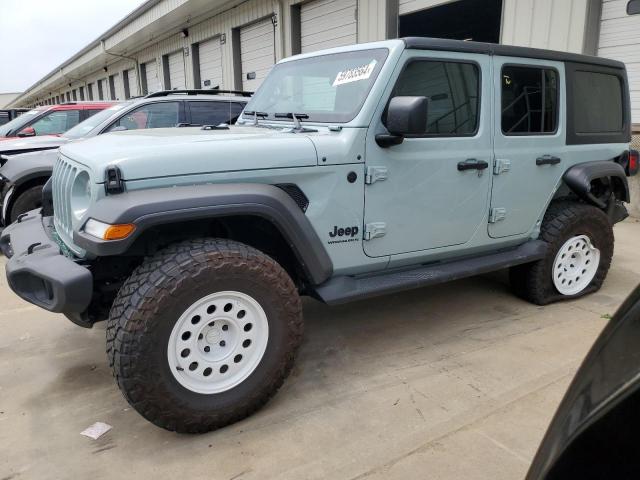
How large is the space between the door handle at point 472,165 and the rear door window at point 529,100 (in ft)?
1.11

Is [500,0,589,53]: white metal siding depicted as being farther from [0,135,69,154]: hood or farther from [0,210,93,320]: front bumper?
[0,210,93,320]: front bumper

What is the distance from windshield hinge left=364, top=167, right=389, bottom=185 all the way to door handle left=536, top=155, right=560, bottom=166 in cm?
147

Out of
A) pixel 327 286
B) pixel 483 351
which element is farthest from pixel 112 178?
pixel 483 351

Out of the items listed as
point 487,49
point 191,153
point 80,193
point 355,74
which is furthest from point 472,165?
point 80,193

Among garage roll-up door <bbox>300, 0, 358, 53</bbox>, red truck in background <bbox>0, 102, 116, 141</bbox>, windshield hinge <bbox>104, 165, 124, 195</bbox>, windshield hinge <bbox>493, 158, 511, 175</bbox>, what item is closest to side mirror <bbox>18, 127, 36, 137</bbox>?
red truck in background <bbox>0, 102, 116, 141</bbox>

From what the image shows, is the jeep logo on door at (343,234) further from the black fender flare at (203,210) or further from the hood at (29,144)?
the hood at (29,144)

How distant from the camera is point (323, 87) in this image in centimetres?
326

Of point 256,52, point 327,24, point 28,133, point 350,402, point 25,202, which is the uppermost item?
point 327,24

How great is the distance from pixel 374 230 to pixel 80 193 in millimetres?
1652

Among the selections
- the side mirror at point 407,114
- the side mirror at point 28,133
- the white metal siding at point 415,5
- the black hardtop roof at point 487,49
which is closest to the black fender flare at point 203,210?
the side mirror at point 407,114

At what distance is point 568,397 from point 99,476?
6.73 ft

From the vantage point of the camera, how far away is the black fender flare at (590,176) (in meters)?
3.87

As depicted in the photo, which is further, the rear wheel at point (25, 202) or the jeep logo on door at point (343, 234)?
the rear wheel at point (25, 202)

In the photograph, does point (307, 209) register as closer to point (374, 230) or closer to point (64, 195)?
point (374, 230)
